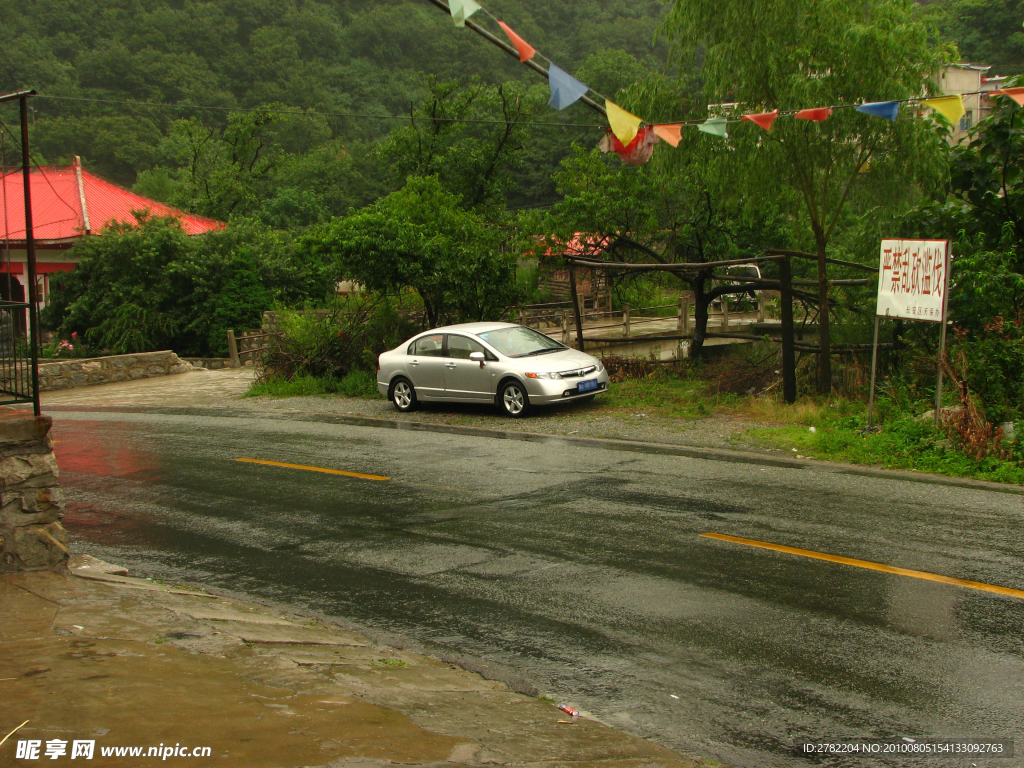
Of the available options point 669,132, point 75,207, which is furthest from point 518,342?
point 75,207

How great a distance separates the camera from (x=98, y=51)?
7612cm

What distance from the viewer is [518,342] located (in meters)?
16.4

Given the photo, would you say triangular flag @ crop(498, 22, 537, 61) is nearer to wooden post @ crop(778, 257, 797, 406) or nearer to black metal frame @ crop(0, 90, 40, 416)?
black metal frame @ crop(0, 90, 40, 416)

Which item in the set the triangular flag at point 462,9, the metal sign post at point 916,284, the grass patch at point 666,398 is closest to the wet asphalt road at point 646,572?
the metal sign post at point 916,284

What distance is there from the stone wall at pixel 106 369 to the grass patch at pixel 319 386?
7.09 m

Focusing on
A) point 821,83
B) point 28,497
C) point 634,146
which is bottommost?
point 28,497

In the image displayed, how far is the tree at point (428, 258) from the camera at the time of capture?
64.7ft

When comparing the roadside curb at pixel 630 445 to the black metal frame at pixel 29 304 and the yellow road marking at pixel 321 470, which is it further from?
the black metal frame at pixel 29 304

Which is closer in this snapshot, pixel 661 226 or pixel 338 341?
pixel 338 341

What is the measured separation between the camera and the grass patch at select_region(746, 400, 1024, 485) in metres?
10.3

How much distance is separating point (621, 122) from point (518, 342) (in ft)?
19.8

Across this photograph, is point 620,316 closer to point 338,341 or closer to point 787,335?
point 338,341

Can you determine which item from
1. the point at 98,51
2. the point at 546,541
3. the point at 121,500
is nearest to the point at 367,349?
the point at 121,500

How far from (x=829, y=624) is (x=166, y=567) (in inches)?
210
